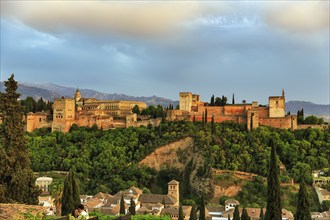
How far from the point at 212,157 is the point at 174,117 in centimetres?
1066

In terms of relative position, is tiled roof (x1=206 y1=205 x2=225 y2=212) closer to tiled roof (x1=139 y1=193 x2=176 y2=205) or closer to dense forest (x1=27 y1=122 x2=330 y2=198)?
tiled roof (x1=139 y1=193 x2=176 y2=205)

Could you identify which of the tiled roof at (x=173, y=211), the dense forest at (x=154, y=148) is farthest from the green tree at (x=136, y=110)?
the tiled roof at (x=173, y=211)

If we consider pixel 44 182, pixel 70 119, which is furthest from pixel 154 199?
pixel 70 119

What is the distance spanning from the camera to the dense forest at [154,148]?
179 ft

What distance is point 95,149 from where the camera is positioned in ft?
194

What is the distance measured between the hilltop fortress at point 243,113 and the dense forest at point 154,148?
1201mm

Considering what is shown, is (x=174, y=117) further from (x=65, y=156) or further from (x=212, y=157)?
(x=65, y=156)

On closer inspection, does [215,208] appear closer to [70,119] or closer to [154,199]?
[154,199]

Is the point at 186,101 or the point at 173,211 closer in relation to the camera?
the point at 173,211

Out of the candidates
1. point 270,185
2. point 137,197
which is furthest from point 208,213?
point 270,185

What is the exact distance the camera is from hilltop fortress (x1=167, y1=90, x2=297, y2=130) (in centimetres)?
6069

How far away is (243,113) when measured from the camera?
206 feet

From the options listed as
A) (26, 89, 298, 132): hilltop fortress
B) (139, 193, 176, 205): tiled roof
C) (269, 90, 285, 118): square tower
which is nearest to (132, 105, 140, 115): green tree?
(26, 89, 298, 132): hilltop fortress

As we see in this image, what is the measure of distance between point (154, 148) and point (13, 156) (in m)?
43.9
